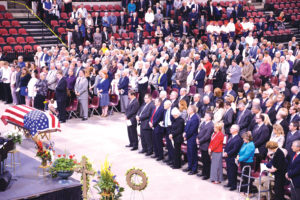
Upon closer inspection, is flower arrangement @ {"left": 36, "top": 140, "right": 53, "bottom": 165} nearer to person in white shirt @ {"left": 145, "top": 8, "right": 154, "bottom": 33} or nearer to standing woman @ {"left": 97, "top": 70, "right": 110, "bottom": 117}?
standing woman @ {"left": 97, "top": 70, "right": 110, "bottom": 117}

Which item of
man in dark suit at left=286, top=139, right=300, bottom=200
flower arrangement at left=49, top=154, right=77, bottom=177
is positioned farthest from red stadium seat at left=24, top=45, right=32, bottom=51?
man in dark suit at left=286, top=139, right=300, bottom=200

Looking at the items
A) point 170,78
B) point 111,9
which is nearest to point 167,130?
point 170,78

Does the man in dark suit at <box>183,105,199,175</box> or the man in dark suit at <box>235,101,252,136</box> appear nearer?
the man in dark suit at <box>183,105,199,175</box>

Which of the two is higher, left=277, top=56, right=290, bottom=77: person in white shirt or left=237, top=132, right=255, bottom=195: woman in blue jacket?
left=277, top=56, right=290, bottom=77: person in white shirt

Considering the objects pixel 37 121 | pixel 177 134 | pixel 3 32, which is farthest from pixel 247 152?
pixel 3 32

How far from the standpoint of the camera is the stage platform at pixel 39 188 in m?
8.89

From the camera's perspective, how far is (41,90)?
15766 mm

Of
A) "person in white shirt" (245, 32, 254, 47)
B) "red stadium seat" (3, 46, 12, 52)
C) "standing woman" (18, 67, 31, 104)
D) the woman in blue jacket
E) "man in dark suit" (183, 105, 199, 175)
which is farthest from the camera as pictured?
"person in white shirt" (245, 32, 254, 47)

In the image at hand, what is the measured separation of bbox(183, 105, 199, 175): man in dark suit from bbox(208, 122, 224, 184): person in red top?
0.57m

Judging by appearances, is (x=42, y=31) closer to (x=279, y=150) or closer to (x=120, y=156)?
(x=120, y=156)

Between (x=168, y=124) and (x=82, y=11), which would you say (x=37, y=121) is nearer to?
(x=168, y=124)

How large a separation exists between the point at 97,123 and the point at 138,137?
2146 millimetres

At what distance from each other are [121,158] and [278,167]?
14.4 ft

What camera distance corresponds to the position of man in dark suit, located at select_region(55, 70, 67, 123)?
15281mm
